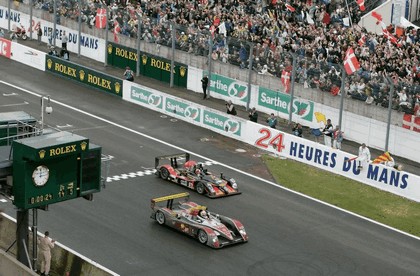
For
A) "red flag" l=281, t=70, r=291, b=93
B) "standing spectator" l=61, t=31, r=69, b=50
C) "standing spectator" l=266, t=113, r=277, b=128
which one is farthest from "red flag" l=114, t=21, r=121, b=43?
"standing spectator" l=266, t=113, r=277, b=128

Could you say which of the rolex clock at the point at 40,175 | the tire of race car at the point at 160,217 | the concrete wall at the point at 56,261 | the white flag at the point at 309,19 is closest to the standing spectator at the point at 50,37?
the white flag at the point at 309,19

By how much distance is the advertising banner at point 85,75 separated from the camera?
56906 mm

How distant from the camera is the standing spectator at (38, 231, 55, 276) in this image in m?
30.9

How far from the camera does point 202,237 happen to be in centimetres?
3494

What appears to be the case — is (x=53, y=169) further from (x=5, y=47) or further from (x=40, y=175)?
(x=5, y=47)

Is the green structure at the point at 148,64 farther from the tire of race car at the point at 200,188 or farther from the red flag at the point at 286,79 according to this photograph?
the tire of race car at the point at 200,188

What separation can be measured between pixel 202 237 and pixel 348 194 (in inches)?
381

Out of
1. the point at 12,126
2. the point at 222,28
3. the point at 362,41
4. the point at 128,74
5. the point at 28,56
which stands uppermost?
the point at 362,41

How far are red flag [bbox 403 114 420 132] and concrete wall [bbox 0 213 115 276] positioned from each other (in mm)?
21081

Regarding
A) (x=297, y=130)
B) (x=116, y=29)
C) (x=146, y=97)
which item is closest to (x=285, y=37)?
(x=146, y=97)

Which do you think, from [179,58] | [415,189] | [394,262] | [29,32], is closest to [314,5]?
[179,58]

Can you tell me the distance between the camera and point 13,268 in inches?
1099

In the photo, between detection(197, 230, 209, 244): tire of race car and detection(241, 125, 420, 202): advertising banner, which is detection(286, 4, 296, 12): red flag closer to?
detection(241, 125, 420, 202): advertising banner

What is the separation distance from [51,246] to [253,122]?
65.2ft
